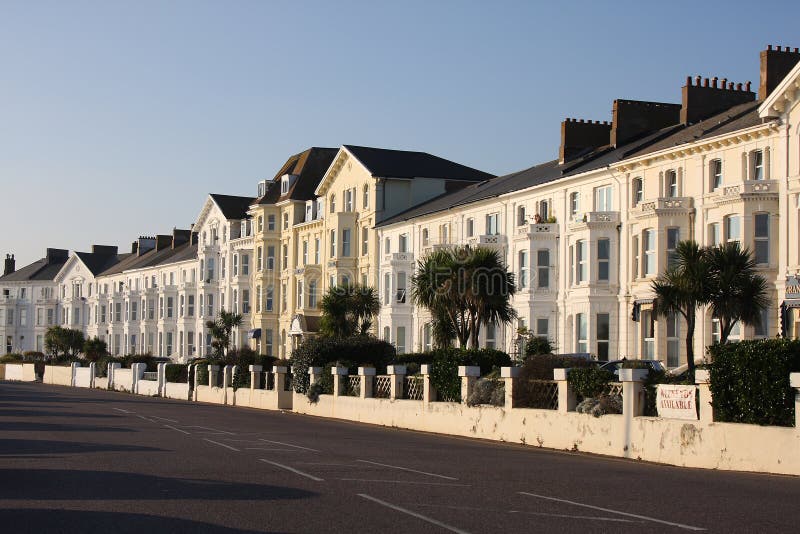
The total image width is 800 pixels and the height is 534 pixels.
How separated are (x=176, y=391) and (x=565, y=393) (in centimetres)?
4013

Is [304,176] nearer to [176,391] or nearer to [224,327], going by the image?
[224,327]

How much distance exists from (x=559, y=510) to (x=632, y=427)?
36.0ft

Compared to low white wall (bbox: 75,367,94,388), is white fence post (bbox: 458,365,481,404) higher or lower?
higher

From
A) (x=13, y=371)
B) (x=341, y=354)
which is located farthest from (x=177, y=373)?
(x=13, y=371)

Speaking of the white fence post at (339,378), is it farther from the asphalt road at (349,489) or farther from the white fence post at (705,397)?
the white fence post at (705,397)

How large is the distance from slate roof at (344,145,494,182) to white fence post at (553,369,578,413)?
144 ft

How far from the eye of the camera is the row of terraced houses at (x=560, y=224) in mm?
39562

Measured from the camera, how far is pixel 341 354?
44.0 meters

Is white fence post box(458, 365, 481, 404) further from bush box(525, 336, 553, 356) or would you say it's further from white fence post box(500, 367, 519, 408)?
bush box(525, 336, 553, 356)

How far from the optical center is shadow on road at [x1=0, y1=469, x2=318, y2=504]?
13.4 meters

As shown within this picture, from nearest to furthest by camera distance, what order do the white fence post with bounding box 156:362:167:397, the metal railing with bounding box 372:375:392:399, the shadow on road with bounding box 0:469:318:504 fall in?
the shadow on road with bounding box 0:469:318:504 → the metal railing with bounding box 372:375:392:399 → the white fence post with bounding box 156:362:167:397

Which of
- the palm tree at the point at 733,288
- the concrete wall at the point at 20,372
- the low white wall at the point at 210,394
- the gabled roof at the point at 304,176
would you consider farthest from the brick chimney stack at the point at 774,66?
the concrete wall at the point at 20,372

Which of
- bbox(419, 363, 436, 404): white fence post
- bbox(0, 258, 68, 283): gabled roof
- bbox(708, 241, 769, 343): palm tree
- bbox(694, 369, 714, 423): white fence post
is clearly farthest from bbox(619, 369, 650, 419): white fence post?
bbox(0, 258, 68, 283): gabled roof

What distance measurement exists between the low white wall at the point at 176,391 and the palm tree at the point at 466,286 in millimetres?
21284
